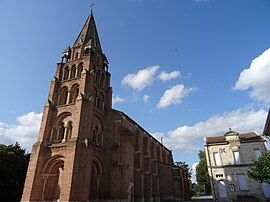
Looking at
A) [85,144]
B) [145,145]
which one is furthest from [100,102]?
[145,145]

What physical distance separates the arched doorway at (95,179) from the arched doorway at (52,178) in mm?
3244

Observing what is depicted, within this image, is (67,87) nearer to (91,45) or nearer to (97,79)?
(97,79)

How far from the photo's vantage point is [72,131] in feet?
68.2

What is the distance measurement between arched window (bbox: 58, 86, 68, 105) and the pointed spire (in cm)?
694

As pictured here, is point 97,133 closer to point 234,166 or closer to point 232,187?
point 234,166

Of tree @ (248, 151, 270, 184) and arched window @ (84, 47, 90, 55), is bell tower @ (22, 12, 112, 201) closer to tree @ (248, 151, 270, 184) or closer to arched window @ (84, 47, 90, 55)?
arched window @ (84, 47, 90, 55)

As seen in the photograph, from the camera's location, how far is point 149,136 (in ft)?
122

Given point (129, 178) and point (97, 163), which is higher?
point (97, 163)

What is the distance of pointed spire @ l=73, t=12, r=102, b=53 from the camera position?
28.7 metres

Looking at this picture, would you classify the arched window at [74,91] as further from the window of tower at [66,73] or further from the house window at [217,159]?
the house window at [217,159]

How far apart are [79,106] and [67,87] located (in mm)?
5082

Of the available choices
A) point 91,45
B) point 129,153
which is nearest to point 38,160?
point 129,153

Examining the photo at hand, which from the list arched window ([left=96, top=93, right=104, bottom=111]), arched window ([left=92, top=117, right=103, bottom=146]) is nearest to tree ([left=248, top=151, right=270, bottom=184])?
arched window ([left=92, top=117, right=103, bottom=146])

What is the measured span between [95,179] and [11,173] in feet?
45.7
